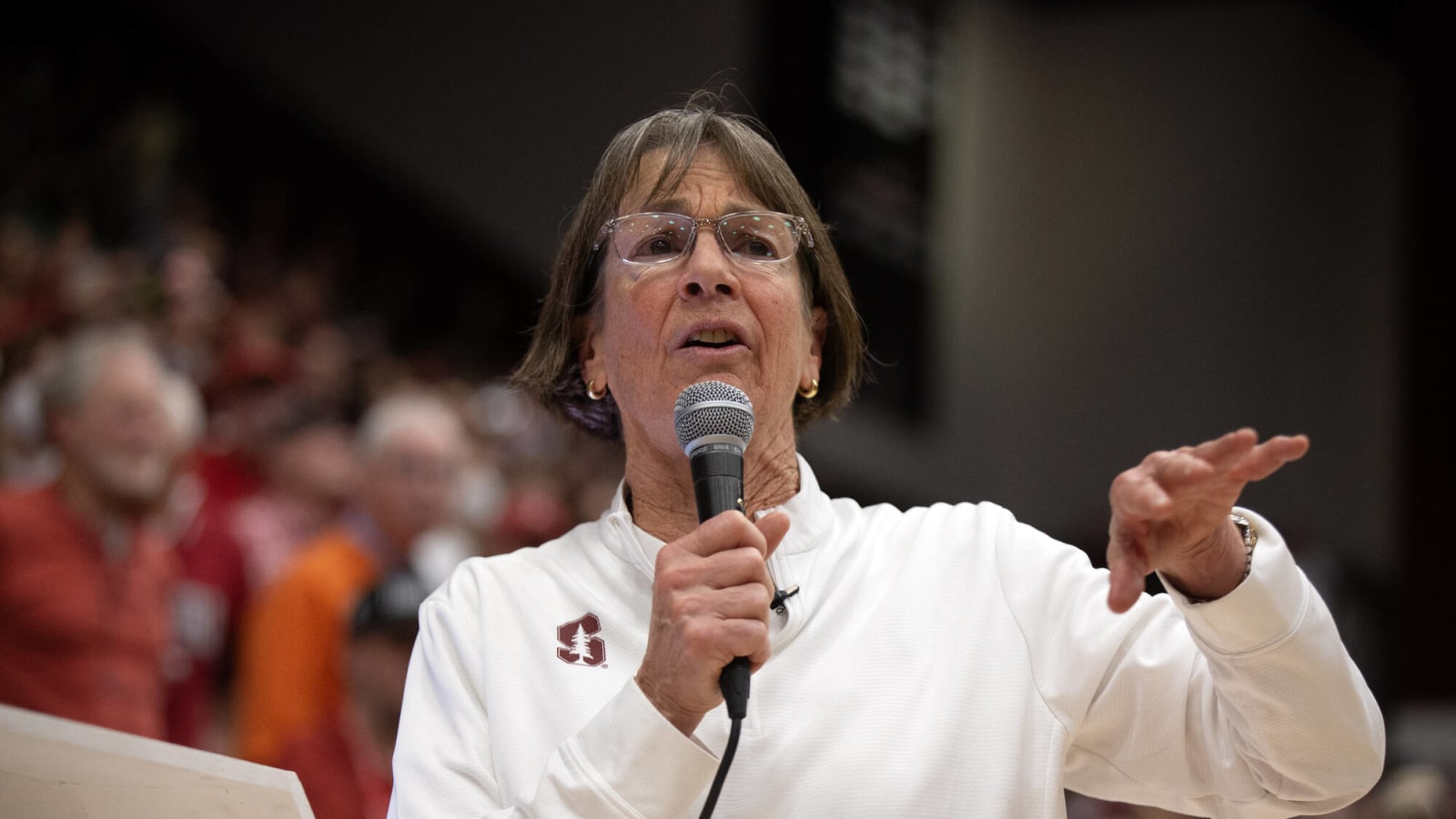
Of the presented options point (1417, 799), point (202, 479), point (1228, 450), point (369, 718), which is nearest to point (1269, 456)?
point (1228, 450)

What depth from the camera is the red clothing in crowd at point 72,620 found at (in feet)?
11.9

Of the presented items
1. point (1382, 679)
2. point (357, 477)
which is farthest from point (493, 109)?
point (1382, 679)

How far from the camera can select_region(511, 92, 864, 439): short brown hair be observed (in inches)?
76.1

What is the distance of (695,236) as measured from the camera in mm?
1838

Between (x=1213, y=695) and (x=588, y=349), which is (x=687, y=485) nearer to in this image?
(x=588, y=349)

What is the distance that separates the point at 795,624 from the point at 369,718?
81.7 inches

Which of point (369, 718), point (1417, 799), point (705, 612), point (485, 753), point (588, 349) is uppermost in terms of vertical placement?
point (588, 349)

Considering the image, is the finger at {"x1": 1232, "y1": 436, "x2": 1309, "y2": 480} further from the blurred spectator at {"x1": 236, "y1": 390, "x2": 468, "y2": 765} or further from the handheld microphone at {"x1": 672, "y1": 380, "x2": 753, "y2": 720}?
the blurred spectator at {"x1": 236, "y1": 390, "x2": 468, "y2": 765}

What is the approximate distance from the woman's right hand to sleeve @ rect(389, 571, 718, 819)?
0.03 meters

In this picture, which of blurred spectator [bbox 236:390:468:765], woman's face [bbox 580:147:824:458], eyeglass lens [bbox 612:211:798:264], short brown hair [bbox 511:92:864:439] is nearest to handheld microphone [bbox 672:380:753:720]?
woman's face [bbox 580:147:824:458]

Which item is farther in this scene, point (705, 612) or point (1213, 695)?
point (1213, 695)

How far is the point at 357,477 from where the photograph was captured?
4609 millimetres

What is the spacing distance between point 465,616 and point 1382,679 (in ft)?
31.4

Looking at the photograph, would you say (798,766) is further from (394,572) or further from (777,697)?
(394,572)
